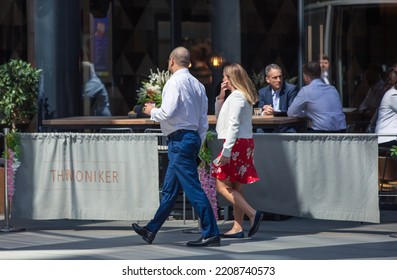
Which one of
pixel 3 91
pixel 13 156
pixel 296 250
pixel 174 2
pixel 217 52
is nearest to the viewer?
pixel 296 250

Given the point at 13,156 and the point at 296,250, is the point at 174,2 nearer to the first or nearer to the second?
the point at 13,156

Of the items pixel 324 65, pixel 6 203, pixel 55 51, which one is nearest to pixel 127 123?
pixel 6 203

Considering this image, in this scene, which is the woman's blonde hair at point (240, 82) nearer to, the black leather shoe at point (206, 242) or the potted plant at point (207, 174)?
the potted plant at point (207, 174)

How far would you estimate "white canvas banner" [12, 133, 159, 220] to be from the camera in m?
12.6

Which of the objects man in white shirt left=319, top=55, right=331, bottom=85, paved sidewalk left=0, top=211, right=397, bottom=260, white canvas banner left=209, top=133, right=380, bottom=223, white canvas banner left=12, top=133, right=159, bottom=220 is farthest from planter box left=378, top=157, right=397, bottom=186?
man in white shirt left=319, top=55, right=331, bottom=85

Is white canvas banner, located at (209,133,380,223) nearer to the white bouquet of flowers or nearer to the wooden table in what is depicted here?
the wooden table

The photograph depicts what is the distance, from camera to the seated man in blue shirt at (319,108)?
13961 millimetres

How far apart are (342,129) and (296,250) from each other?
3.25 meters

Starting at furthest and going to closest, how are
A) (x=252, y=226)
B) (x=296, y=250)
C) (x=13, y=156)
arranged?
(x=13, y=156), (x=252, y=226), (x=296, y=250)

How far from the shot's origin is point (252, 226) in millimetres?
11992

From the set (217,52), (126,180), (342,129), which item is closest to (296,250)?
(126,180)

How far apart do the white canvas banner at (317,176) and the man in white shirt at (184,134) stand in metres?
1.34

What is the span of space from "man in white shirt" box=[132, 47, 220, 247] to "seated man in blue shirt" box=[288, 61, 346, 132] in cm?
285

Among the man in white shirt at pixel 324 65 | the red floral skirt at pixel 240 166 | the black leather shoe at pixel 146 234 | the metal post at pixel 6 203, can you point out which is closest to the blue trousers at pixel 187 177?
the black leather shoe at pixel 146 234
